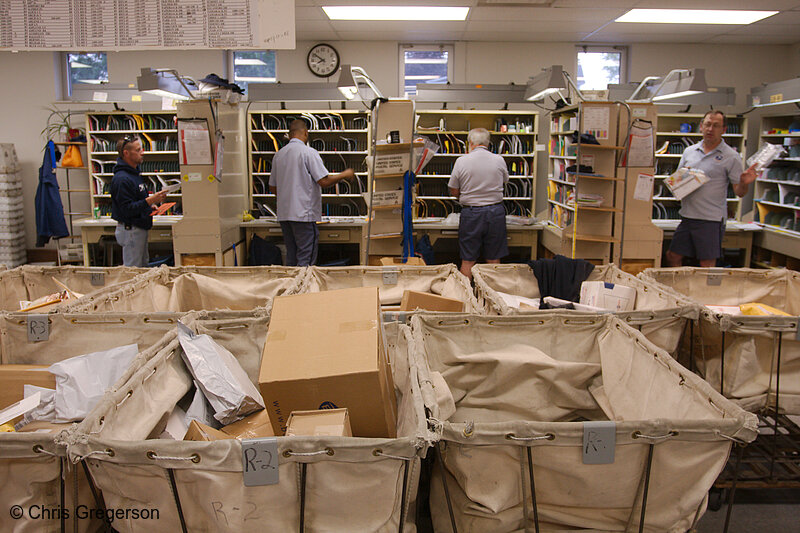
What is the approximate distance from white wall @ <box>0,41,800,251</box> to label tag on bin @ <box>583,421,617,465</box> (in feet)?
23.8

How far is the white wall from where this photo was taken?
8336 millimetres

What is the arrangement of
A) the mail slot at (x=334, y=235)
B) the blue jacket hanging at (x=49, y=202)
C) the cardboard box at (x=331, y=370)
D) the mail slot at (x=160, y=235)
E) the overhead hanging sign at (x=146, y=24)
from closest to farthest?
1. the cardboard box at (x=331, y=370)
2. the overhead hanging sign at (x=146, y=24)
3. the mail slot at (x=160, y=235)
4. the mail slot at (x=334, y=235)
5. the blue jacket hanging at (x=49, y=202)

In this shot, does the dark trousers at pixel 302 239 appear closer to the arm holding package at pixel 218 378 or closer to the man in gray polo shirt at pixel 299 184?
the man in gray polo shirt at pixel 299 184

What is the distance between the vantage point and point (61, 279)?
3189 mm

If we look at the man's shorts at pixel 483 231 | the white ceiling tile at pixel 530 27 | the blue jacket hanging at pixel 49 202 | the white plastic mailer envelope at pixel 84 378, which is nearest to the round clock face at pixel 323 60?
the white ceiling tile at pixel 530 27

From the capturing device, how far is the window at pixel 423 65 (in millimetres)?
8477

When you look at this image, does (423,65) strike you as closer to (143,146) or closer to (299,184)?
(143,146)

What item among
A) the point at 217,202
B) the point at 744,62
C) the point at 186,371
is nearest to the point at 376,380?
the point at 186,371

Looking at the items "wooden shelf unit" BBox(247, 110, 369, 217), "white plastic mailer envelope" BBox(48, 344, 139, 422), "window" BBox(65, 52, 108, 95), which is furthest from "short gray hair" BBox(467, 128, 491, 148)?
"window" BBox(65, 52, 108, 95)

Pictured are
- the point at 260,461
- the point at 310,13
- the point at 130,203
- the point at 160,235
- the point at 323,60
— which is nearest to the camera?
the point at 260,461

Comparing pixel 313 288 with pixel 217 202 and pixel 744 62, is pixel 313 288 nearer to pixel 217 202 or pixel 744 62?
pixel 217 202

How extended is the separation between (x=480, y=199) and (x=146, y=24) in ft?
11.5

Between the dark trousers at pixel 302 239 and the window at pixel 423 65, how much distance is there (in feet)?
13.0

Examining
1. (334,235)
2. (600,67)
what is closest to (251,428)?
(334,235)
